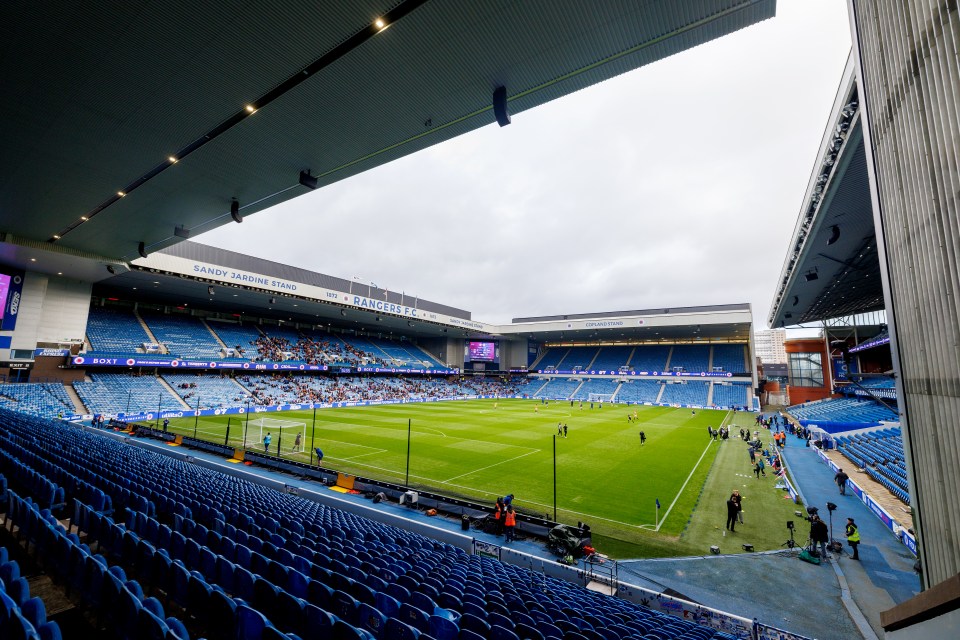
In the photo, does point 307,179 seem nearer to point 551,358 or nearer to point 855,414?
point 855,414

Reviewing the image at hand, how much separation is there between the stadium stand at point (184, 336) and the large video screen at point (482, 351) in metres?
42.4

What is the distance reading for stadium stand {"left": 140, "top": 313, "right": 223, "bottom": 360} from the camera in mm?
41531

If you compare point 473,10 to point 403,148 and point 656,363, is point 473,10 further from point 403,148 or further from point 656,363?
point 656,363

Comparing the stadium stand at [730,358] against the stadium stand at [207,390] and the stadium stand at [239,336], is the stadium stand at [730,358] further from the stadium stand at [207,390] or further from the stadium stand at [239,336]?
the stadium stand at [239,336]

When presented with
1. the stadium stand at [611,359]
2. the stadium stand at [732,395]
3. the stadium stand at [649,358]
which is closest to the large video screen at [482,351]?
the stadium stand at [611,359]

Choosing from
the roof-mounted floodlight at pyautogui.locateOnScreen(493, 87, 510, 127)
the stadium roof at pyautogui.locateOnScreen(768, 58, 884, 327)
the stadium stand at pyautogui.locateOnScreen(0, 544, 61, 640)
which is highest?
the stadium roof at pyautogui.locateOnScreen(768, 58, 884, 327)

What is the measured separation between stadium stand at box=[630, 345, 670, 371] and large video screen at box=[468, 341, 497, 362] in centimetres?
2491

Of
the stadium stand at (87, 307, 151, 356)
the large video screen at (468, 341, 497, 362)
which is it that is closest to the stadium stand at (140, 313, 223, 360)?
the stadium stand at (87, 307, 151, 356)

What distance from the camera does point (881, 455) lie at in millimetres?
19281

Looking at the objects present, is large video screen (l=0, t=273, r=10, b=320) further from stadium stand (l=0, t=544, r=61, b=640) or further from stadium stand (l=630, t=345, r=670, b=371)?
stadium stand (l=630, t=345, r=670, b=371)

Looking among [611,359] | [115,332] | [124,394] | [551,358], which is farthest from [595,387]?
[115,332]

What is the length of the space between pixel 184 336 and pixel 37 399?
662 inches

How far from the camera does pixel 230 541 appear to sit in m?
6.25

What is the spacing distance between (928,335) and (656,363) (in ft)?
222
